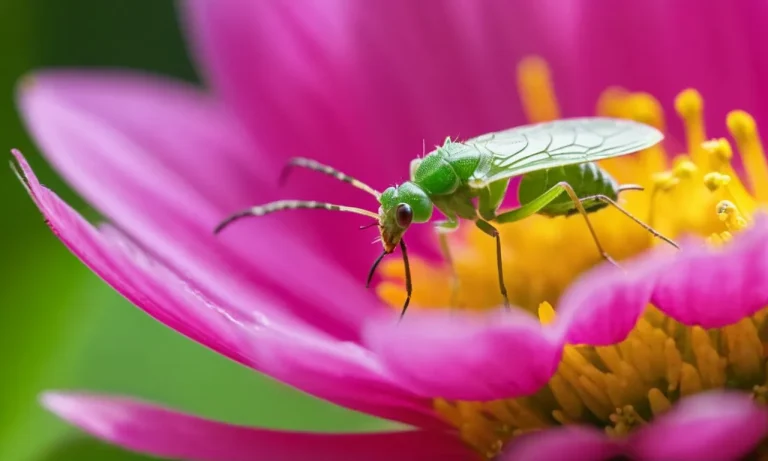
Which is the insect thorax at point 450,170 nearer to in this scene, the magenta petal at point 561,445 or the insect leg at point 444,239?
the insect leg at point 444,239

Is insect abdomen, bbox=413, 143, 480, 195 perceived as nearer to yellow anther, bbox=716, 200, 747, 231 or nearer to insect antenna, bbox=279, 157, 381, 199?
insect antenna, bbox=279, 157, 381, 199

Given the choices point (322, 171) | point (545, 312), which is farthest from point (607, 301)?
point (322, 171)

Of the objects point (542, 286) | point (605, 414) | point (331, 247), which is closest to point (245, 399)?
point (331, 247)

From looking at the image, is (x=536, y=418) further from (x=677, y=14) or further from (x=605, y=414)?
(x=677, y=14)

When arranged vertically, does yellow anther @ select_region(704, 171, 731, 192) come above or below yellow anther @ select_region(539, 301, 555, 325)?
above

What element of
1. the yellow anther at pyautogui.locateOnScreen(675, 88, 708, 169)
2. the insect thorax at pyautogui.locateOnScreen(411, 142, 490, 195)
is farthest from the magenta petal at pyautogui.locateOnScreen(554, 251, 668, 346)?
the yellow anther at pyautogui.locateOnScreen(675, 88, 708, 169)

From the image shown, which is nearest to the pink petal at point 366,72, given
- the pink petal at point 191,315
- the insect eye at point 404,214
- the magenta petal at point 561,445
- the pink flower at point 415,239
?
the pink flower at point 415,239
